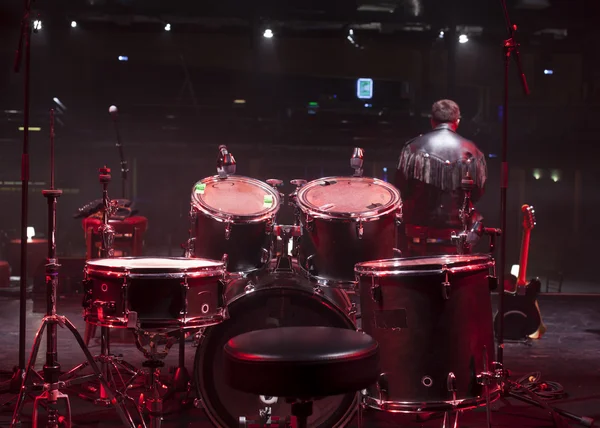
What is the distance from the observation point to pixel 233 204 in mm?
4066

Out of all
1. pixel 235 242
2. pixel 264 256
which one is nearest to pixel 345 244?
pixel 264 256

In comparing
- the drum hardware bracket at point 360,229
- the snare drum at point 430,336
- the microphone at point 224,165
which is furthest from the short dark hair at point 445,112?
the snare drum at point 430,336

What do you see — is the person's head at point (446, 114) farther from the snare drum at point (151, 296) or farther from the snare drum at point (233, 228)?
the snare drum at point (151, 296)

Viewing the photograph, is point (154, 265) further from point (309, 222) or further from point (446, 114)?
point (446, 114)

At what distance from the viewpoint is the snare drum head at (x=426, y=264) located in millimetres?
2840

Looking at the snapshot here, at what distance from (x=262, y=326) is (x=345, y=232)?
26.0 inches

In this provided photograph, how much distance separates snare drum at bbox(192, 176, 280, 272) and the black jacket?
871mm

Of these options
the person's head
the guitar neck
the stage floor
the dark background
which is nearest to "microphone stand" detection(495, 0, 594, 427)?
the stage floor

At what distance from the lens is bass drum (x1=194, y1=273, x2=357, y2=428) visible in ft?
11.4

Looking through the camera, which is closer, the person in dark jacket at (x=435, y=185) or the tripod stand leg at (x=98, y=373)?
the tripod stand leg at (x=98, y=373)

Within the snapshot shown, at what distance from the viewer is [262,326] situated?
11.6 ft

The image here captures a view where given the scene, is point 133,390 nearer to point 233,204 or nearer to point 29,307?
point 233,204

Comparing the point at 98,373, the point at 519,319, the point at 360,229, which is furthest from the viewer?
the point at 519,319

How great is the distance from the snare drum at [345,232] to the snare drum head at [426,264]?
66cm
